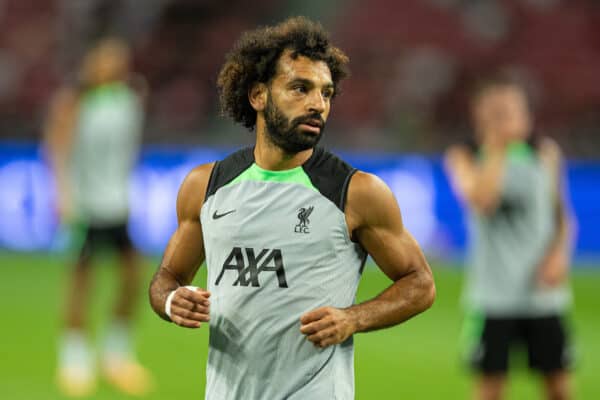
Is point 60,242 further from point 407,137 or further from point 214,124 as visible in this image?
point 407,137

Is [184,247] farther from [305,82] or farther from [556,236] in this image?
[556,236]

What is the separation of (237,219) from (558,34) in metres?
14.4

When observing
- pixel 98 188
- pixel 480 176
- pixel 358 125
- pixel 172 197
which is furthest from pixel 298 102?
Result: pixel 358 125

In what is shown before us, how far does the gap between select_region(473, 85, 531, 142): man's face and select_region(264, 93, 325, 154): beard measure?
295cm

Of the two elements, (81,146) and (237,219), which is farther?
(81,146)

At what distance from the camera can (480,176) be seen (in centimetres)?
626

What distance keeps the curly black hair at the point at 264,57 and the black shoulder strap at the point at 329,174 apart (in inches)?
9.6

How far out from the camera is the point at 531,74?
16609 mm

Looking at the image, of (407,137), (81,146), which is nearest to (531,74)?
(407,137)

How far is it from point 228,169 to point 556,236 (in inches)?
124

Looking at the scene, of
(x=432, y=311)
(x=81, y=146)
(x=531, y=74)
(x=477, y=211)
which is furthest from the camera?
(x=531, y=74)

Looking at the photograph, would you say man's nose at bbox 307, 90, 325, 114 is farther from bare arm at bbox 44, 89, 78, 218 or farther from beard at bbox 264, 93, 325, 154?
bare arm at bbox 44, 89, 78, 218

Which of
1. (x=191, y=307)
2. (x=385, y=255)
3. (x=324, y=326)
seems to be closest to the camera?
(x=324, y=326)

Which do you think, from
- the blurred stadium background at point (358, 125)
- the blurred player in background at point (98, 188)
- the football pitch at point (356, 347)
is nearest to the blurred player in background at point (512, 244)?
the football pitch at point (356, 347)
